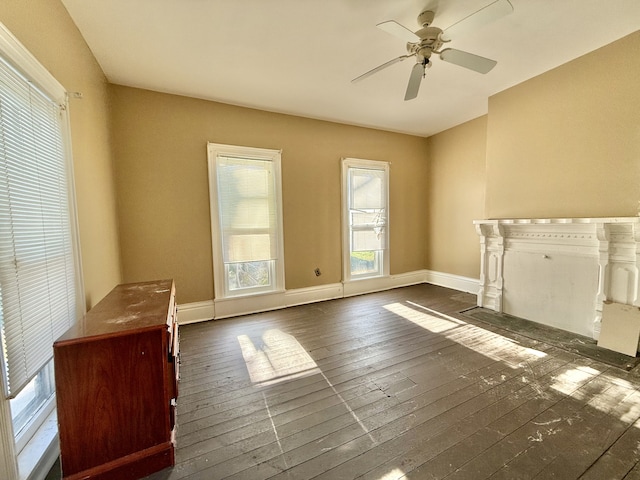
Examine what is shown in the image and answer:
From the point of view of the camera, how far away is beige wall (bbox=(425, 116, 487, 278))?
4.19 metres

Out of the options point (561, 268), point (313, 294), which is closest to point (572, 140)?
point (561, 268)

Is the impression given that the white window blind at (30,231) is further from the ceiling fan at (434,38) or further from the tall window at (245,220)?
the ceiling fan at (434,38)

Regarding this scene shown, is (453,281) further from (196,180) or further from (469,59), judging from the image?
(196,180)

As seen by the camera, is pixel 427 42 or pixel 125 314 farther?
pixel 427 42

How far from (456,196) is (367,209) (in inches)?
62.8

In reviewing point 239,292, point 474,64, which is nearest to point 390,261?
point 239,292

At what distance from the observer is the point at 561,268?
9.51 feet

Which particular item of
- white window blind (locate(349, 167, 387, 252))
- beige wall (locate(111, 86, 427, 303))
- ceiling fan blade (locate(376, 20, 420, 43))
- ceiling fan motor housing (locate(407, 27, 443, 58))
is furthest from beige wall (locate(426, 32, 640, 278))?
ceiling fan blade (locate(376, 20, 420, 43))

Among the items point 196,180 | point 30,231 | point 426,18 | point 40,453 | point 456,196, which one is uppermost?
point 426,18

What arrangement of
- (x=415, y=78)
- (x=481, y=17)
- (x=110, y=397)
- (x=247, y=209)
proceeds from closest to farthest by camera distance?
(x=110, y=397)
(x=481, y=17)
(x=415, y=78)
(x=247, y=209)

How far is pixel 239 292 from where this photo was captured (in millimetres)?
3602

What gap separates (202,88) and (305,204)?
1.93m

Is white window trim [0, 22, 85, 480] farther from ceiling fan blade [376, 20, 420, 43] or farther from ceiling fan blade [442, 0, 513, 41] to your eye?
ceiling fan blade [442, 0, 513, 41]

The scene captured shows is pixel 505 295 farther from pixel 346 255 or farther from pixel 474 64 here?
pixel 474 64
